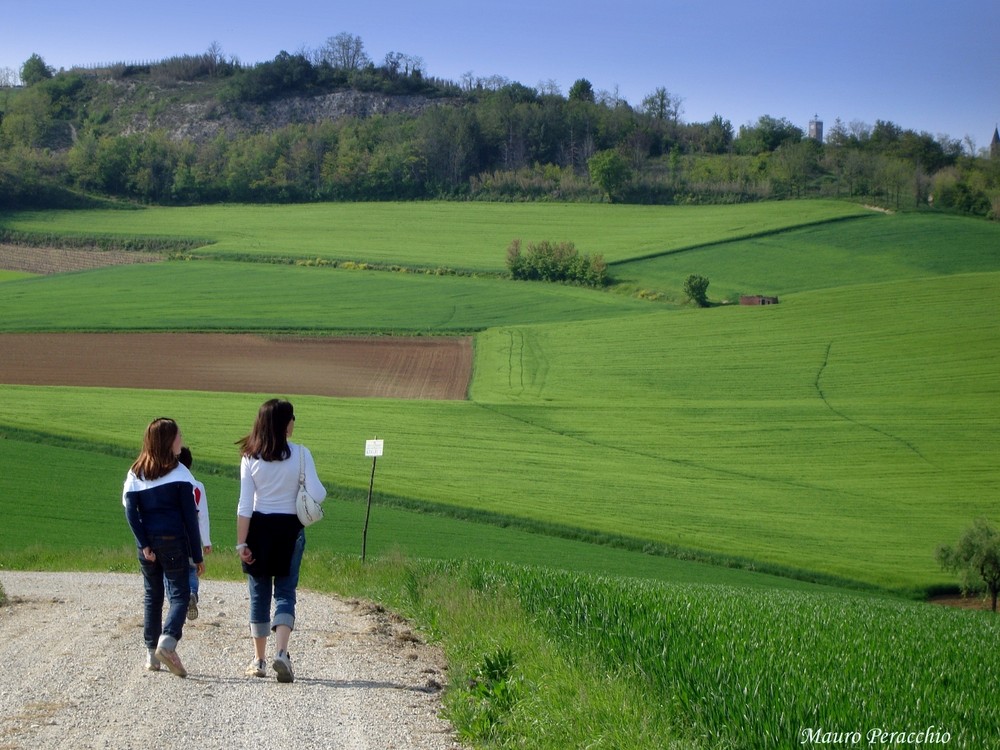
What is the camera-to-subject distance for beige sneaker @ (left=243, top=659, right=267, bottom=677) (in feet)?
24.9

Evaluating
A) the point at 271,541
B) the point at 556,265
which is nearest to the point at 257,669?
the point at 271,541

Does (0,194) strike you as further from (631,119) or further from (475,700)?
(475,700)

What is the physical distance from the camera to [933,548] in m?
27.8

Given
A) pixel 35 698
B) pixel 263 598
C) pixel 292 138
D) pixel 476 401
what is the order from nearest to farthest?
pixel 35 698
pixel 263 598
pixel 476 401
pixel 292 138

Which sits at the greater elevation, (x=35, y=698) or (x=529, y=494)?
(x=35, y=698)

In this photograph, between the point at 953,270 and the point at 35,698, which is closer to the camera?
the point at 35,698

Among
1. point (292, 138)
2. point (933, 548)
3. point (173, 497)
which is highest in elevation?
point (292, 138)

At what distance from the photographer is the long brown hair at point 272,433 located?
7.79 meters

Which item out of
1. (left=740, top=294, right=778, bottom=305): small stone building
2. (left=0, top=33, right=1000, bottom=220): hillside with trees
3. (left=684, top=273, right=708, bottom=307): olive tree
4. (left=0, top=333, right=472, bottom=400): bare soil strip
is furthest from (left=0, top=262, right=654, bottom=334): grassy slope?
(left=0, top=33, right=1000, bottom=220): hillside with trees

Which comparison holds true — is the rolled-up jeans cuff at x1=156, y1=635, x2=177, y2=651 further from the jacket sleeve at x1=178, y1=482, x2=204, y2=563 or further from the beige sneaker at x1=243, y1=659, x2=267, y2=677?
the jacket sleeve at x1=178, y1=482, x2=204, y2=563

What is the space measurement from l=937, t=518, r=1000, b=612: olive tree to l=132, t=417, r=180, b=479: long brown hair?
72.6ft

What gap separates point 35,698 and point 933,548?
25442mm

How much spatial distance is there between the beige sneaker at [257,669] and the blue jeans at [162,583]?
1.89 feet

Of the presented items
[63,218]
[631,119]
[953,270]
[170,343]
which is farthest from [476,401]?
[631,119]
